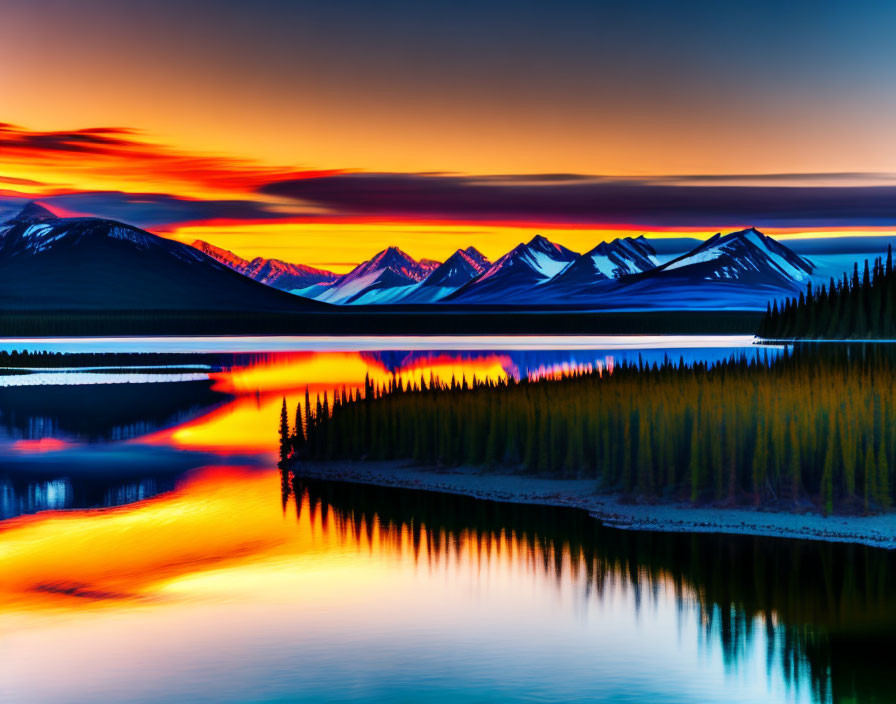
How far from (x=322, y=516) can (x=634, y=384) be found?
14.9 m

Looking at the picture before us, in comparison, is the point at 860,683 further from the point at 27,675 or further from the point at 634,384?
the point at 634,384

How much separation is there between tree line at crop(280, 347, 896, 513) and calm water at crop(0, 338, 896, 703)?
127 inches

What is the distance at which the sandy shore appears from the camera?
94.2 feet

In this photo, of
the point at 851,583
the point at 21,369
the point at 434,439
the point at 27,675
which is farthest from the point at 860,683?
the point at 21,369

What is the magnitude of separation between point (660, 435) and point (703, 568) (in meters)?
7.65

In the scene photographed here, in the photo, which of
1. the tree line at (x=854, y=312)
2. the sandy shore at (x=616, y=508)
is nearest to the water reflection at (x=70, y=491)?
the sandy shore at (x=616, y=508)

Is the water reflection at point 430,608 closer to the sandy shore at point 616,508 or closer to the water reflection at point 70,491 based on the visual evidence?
the sandy shore at point 616,508

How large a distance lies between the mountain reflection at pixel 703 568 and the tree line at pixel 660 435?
126 inches

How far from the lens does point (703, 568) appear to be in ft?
85.6

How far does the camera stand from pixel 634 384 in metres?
43.3

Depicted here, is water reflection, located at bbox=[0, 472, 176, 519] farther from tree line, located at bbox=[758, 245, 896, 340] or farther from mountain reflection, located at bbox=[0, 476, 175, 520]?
tree line, located at bbox=[758, 245, 896, 340]

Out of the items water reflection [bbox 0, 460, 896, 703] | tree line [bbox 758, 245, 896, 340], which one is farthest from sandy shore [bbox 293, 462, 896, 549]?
tree line [bbox 758, 245, 896, 340]

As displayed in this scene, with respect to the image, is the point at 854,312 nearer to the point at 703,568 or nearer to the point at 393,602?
the point at 703,568

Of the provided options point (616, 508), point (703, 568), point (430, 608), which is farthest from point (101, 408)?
point (703, 568)
